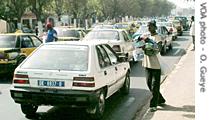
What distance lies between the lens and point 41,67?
25.1 ft

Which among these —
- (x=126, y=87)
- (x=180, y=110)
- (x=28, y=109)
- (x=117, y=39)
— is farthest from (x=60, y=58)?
(x=117, y=39)

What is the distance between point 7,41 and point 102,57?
659cm

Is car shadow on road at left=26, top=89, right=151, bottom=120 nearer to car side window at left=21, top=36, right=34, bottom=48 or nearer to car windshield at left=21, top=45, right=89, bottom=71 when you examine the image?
car windshield at left=21, top=45, right=89, bottom=71

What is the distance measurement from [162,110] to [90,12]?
73585mm

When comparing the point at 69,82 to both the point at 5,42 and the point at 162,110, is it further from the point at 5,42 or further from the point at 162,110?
the point at 5,42

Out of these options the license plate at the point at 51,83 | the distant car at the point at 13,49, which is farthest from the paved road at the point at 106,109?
the distant car at the point at 13,49

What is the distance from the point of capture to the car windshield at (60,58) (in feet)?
25.0

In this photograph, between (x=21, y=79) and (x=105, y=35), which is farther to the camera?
(x=105, y=35)

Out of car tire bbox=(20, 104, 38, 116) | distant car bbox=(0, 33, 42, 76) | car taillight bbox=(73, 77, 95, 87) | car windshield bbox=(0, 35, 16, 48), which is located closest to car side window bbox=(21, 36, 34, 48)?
distant car bbox=(0, 33, 42, 76)

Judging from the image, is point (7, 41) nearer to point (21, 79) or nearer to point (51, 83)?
point (21, 79)

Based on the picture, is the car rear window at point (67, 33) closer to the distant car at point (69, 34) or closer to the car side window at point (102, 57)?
the distant car at point (69, 34)

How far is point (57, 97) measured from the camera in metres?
7.23

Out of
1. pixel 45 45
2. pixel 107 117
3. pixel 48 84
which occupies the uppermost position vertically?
pixel 45 45

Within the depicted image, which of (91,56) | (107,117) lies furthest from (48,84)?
(107,117)
